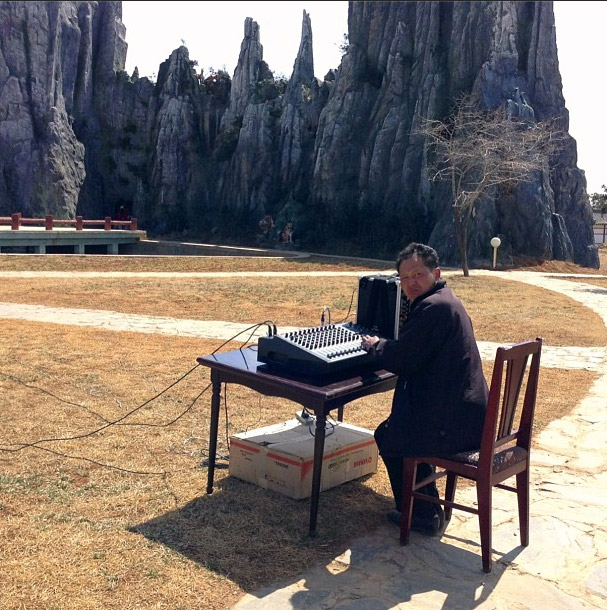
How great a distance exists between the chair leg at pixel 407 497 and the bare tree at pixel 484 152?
22.2 metres

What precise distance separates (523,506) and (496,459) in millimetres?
499

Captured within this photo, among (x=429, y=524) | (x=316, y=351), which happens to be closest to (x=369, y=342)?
(x=316, y=351)

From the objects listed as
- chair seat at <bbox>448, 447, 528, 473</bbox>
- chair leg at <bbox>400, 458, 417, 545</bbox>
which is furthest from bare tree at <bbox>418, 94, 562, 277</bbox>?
chair leg at <bbox>400, 458, 417, 545</bbox>

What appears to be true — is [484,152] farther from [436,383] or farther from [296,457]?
[436,383]

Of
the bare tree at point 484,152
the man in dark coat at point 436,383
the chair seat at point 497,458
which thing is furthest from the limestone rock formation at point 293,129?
the man in dark coat at point 436,383

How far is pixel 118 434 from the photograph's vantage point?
661cm

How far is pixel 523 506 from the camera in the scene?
15.5ft

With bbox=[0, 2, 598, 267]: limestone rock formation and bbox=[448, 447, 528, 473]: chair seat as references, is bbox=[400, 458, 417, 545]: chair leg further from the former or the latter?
bbox=[0, 2, 598, 267]: limestone rock formation

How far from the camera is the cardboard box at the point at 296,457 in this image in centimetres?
524

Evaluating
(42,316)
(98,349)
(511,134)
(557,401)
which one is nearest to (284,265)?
(511,134)

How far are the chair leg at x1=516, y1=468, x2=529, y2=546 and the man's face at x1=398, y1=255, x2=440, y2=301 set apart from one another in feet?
4.68

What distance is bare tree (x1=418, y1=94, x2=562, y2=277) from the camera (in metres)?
27.1

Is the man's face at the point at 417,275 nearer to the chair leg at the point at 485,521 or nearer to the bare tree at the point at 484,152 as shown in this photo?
the chair leg at the point at 485,521

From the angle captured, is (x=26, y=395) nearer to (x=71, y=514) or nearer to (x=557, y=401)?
(x=71, y=514)
